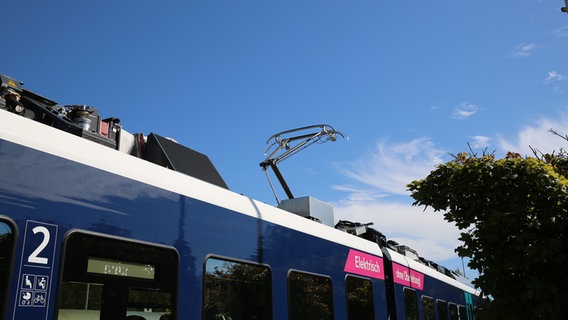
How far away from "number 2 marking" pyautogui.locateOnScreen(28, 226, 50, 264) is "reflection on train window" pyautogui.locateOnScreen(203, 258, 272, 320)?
1.54m

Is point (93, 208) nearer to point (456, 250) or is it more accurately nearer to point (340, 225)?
point (456, 250)

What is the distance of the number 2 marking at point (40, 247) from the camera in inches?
128

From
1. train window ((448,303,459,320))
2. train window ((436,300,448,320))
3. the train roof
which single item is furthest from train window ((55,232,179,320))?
train window ((448,303,459,320))

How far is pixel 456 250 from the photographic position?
6734 mm

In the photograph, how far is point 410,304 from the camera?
367 inches

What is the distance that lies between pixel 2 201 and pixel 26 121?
2.16 feet

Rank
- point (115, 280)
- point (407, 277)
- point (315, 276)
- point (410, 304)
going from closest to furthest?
point (115, 280) → point (315, 276) → point (410, 304) → point (407, 277)

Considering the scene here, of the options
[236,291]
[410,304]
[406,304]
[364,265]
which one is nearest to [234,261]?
[236,291]

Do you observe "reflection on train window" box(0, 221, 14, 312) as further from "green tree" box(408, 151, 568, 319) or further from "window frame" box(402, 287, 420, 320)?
"window frame" box(402, 287, 420, 320)

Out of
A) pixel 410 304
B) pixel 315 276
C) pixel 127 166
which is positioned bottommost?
pixel 410 304

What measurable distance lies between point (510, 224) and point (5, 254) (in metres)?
5.31

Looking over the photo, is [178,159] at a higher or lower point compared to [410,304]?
higher

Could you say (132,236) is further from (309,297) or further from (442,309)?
(442,309)

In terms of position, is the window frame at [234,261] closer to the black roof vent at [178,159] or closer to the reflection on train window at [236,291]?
the reflection on train window at [236,291]
